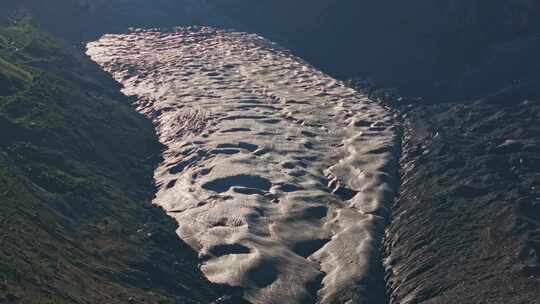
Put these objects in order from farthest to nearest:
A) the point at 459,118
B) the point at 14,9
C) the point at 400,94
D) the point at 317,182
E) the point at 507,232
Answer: the point at 14,9
the point at 400,94
the point at 459,118
the point at 317,182
the point at 507,232

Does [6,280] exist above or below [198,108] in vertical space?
above

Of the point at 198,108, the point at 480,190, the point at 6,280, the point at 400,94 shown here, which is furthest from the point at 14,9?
the point at 6,280

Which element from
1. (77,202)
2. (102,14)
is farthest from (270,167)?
(102,14)

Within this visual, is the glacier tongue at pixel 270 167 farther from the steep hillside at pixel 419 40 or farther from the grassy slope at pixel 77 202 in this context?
the steep hillside at pixel 419 40

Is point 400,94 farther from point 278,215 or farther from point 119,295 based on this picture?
point 119,295

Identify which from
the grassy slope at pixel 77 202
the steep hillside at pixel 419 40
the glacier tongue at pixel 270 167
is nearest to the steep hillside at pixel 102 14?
the steep hillside at pixel 419 40

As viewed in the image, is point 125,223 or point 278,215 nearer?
point 125,223

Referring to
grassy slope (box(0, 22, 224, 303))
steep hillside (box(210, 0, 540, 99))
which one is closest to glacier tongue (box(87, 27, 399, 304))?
grassy slope (box(0, 22, 224, 303))
